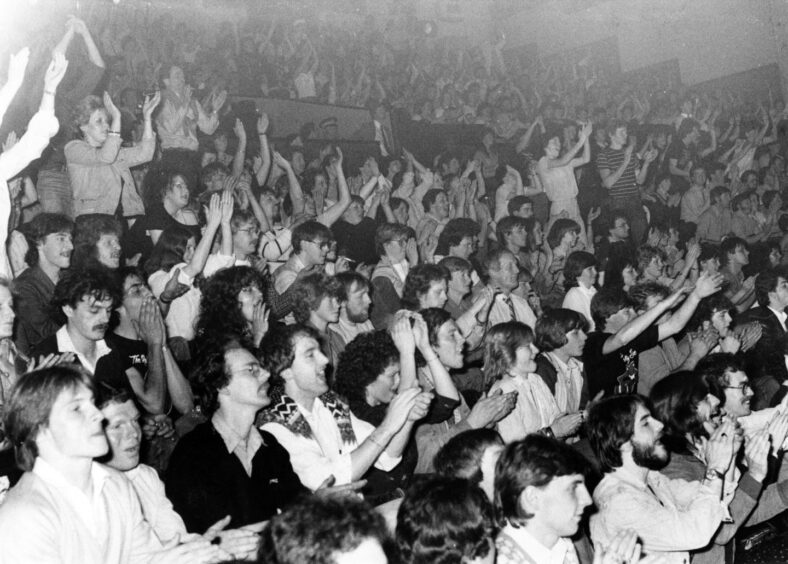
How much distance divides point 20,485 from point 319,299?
6.95 ft

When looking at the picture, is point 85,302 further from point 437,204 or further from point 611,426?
point 437,204

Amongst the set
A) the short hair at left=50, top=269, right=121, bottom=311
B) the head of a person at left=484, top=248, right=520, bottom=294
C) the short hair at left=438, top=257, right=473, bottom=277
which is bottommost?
the head of a person at left=484, top=248, right=520, bottom=294

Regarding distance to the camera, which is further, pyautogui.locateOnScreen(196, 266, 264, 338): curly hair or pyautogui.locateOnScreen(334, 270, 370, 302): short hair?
pyautogui.locateOnScreen(334, 270, 370, 302): short hair

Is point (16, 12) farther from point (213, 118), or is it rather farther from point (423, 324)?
point (423, 324)

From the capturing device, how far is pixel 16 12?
4680mm

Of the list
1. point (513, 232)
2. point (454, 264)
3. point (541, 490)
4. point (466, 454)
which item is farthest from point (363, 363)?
point (513, 232)

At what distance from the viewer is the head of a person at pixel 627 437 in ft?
9.75

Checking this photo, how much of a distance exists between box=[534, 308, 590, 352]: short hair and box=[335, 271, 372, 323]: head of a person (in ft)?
3.12

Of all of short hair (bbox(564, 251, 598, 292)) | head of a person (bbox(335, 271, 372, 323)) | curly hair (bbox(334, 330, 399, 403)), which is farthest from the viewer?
short hair (bbox(564, 251, 598, 292))

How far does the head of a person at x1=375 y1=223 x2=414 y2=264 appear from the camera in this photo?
550cm

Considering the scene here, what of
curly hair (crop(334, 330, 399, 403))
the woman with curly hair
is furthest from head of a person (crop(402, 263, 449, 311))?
curly hair (crop(334, 330, 399, 403))

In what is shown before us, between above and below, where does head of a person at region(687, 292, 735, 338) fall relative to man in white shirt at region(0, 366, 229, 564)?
below

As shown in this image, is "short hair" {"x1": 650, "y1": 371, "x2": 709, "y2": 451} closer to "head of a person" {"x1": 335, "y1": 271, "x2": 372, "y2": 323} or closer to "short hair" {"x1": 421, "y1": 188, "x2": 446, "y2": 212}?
"head of a person" {"x1": 335, "y1": 271, "x2": 372, "y2": 323}

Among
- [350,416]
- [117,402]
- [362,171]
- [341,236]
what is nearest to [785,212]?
[362,171]
